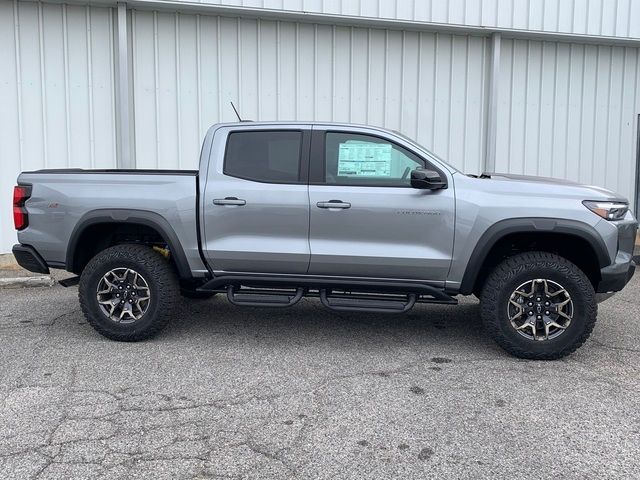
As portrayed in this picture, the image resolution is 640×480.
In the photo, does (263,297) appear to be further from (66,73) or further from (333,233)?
(66,73)

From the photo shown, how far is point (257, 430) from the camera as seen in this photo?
3.58 metres

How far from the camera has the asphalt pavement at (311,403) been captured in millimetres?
3197

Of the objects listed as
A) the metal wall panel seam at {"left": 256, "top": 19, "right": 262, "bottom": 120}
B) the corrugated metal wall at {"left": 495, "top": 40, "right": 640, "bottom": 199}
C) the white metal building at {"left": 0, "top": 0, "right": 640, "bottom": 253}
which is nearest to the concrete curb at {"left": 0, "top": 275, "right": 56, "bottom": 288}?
the white metal building at {"left": 0, "top": 0, "right": 640, "bottom": 253}

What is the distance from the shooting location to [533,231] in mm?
4797

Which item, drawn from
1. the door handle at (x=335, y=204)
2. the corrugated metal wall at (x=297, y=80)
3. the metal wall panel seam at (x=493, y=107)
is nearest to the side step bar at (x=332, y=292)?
the door handle at (x=335, y=204)

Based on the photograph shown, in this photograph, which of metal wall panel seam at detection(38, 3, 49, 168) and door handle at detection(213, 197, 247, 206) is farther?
metal wall panel seam at detection(38, 3, 49, 168)

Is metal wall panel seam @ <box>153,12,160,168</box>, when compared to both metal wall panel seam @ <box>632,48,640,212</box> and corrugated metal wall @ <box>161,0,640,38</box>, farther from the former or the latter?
metal wall panel seam @ <box>632,48,640,212</box>

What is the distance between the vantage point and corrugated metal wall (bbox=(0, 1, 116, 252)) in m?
8.51

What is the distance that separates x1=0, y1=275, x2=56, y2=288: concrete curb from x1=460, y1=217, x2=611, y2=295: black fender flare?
225 inches

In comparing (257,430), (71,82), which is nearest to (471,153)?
(71,82)

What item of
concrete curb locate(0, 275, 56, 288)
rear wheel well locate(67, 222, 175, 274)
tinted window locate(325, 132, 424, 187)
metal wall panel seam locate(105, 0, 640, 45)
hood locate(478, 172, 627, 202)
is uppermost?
metal wall panel seam locate(105, 0, 640, 45)

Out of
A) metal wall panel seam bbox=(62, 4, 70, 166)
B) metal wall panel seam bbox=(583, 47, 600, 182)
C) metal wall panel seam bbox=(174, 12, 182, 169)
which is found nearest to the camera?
metal wall panel seam bbox=(62, 4, 70, 166)

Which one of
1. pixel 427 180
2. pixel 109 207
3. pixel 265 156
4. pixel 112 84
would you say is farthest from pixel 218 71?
pixel 427 180

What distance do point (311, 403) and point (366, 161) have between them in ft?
7.11
